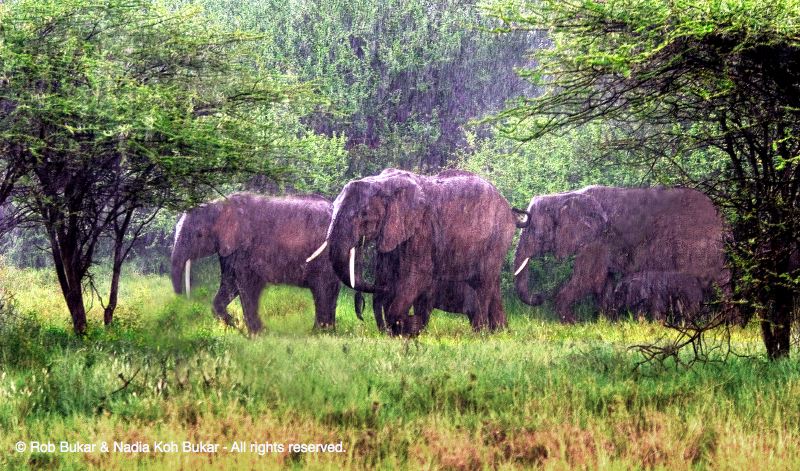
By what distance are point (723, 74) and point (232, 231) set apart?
1000cm

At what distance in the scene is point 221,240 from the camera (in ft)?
56.1

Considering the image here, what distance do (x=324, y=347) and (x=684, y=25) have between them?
5481mm

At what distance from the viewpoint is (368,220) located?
50.3 ft

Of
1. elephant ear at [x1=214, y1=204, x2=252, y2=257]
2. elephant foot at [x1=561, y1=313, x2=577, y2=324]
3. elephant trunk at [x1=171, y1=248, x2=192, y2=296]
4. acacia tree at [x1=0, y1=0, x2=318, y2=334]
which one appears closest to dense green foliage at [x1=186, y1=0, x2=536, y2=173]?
elephant ear at [x1=214, y1=204, x2=252, y2=257]

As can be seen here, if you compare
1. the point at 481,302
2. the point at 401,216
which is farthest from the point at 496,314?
the point at 401,216

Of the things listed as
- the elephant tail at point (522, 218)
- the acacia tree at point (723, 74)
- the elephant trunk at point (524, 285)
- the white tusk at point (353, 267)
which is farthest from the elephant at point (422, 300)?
the acacia tree at point (723, 74)

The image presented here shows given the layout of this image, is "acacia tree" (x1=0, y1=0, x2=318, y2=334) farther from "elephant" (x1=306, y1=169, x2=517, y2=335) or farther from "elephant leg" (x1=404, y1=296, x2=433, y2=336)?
"elephant leg" (x1=404, y1=296, x2=433, y2=336)

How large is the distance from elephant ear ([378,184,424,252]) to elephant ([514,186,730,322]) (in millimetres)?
4179

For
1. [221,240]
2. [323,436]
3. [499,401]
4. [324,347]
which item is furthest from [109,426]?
[221,240]

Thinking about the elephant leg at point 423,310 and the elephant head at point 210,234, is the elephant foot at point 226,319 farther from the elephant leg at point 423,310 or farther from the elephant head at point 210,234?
the elephant leg at point 423,310

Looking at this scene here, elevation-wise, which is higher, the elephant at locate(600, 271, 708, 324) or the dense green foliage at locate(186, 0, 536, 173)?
the dense green foliage at locate(186, 0, 536, 173)

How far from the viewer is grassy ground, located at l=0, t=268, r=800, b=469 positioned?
281 inches

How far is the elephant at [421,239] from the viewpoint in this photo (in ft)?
50.2

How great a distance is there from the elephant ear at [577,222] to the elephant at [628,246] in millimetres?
Result: 20
